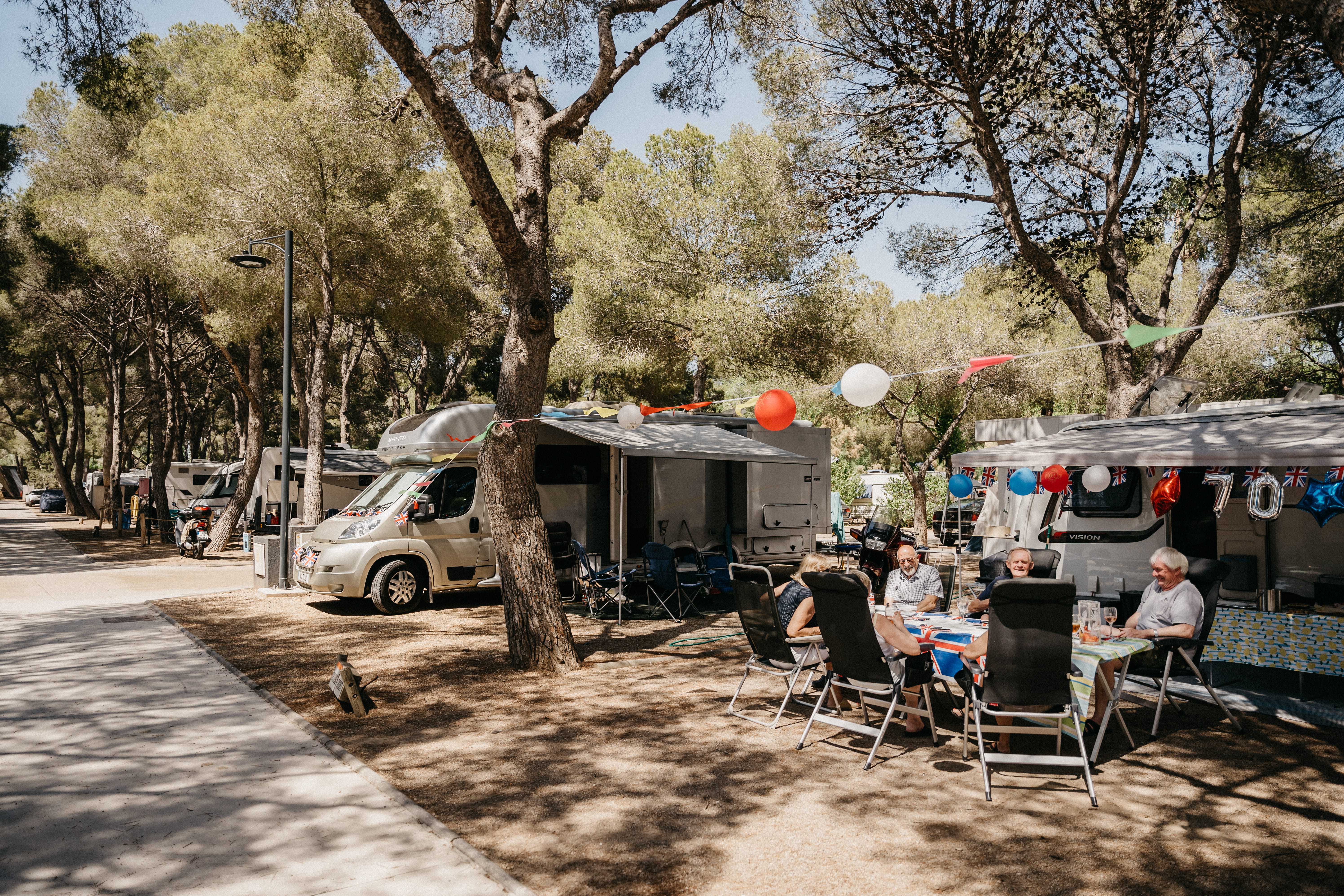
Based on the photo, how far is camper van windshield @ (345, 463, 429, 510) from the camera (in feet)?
31.3

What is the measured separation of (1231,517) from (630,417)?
516 centimetres

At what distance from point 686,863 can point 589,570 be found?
6.06m

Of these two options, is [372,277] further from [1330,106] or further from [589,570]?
[1330,106]

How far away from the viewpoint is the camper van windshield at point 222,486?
65.2ft

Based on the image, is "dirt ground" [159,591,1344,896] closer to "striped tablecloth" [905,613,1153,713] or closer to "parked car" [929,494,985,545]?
"striped tablecloth" [905,613,1153,713]

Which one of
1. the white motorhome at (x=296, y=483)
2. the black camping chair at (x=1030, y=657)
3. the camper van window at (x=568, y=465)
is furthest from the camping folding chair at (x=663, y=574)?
the white motorhome at (x=296, y=483)

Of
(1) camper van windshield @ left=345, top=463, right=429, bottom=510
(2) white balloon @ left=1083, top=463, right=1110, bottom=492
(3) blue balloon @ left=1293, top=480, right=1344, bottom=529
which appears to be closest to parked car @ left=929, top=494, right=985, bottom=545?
(2) white balloon @ left=1083, top=463, right=1110, bottom=492

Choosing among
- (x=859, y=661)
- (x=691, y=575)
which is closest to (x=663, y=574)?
(x=691, y=575)

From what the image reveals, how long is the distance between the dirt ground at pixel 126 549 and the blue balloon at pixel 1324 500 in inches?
612

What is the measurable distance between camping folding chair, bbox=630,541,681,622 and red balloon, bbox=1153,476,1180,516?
15.1 ft

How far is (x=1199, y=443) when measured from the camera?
19.7ft

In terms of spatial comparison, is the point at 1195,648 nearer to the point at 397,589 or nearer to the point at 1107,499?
the point at 1107,499

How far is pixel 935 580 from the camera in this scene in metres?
5.84

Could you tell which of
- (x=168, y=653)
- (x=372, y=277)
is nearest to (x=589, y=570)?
(x=168, y=653)
